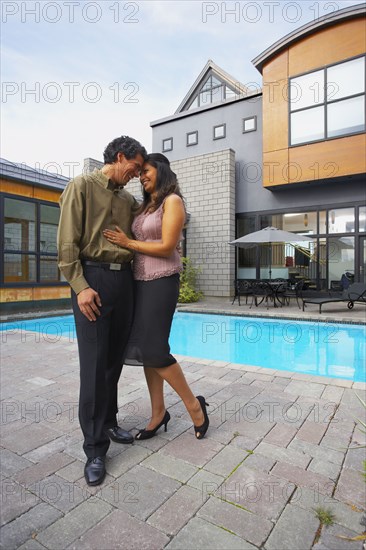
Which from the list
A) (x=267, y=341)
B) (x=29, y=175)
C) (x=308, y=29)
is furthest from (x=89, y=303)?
(x=308, y=29)

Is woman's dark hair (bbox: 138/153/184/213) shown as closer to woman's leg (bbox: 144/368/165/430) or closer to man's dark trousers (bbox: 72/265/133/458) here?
man's dark trousers (bbox: 72/265/133/458)

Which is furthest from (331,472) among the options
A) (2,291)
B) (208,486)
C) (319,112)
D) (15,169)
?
(319,112)

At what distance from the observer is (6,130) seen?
818cm

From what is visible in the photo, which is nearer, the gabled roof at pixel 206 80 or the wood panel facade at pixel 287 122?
the wood panel facade at pixel 287 122

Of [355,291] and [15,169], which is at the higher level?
[15,169]

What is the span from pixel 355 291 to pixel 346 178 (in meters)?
3.09

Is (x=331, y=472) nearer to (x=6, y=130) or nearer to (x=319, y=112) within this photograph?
(x=6, y=130)

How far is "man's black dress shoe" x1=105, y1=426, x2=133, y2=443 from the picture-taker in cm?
192

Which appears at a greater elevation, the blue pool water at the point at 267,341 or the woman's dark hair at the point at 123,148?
the woman's dark hair at the point at 123,148

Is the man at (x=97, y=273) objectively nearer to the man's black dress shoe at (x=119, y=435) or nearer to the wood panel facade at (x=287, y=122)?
the man's black dress shoe at (x=119, y=435)

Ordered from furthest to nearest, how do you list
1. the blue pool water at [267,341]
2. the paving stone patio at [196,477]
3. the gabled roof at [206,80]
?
1. the gabled roof at [206,80]
2. the blue pool water at [267,341]
3. the paving stone patio at [196,477]

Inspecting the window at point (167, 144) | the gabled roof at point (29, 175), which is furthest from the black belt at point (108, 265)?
the window at point (167, 144)

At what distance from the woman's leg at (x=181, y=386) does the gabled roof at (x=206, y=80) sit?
48.1 feet

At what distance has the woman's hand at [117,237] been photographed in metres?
1.67
